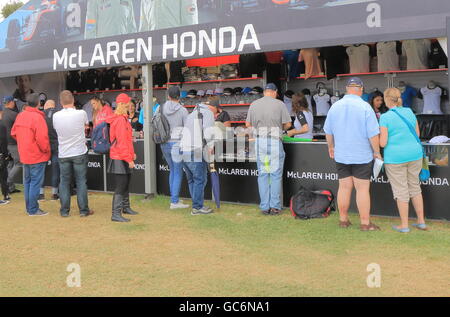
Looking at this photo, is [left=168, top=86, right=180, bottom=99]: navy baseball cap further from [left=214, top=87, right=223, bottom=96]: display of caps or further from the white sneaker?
[left=214, top=87, right=223, bottom=96]: display of caps

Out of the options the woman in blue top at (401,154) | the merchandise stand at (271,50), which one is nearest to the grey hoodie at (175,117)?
the merchandise stand at (271,50)

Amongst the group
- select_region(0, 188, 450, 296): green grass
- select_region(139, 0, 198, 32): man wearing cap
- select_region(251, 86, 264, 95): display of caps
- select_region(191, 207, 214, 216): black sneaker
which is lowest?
select_region(0, 188, 450, 296): green grass

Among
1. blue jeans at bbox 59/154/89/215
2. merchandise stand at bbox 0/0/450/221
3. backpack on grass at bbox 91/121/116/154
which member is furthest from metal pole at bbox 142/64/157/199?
backpack on grass at bbox 91/121/116/154

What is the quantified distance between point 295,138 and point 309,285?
135 inches

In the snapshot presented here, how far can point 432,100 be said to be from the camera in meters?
9.21

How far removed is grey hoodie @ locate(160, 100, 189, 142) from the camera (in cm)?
741

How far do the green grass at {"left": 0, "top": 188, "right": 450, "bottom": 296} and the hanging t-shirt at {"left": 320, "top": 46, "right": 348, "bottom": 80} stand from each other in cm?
377

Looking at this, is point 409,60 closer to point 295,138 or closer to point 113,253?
point 295,138

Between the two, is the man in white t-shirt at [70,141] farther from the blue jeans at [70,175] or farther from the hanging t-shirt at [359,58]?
the hanging t-shirt at [359,58]

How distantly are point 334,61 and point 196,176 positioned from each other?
4.21 metres

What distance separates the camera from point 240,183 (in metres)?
7.86

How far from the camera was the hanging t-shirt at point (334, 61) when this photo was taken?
32.3 feet

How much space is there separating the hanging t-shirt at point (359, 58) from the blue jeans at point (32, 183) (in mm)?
5713
